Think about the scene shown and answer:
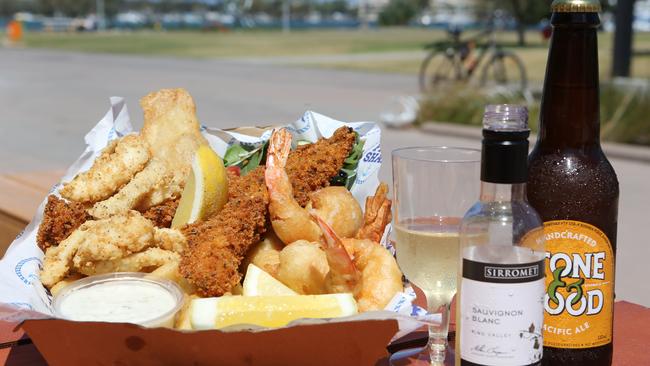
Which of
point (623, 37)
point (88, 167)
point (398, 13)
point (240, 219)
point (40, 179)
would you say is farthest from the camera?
point (398, 13)

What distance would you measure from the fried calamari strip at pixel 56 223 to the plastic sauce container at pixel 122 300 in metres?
0.26

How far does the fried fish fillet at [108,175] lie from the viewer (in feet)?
6.86

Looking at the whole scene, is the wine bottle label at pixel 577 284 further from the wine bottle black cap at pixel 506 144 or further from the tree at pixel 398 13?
the tree at pixel 398 13

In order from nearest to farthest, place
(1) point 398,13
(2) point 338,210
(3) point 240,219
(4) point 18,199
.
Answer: (3) point 240,219 → (2) point 338,210 → (4) point 18,199 → (1) point 398,13

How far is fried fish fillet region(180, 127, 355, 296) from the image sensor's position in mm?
1774

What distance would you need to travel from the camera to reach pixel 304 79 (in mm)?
20766

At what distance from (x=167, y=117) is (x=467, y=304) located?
1346 millimetres

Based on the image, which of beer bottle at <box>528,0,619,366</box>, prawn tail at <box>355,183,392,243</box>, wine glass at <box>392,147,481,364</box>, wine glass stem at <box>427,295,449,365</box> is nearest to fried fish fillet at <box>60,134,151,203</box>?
prawn tail at <box>355,183,392,243</box>

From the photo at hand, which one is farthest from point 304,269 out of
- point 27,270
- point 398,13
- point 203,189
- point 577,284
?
point 398,13

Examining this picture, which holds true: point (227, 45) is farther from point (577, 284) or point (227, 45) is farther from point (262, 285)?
point (577, 284)

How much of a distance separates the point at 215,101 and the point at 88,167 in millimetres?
13527

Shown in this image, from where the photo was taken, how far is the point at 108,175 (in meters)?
2.11

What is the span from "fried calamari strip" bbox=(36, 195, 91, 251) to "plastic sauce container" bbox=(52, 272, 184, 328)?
26 centimetres

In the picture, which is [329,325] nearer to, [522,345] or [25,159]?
[522,345]
